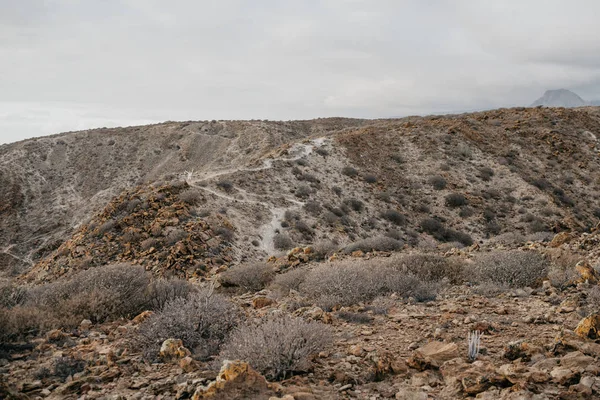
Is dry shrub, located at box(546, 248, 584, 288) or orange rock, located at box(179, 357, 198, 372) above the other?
orange rock, located at box(179, 357, 198, 372)

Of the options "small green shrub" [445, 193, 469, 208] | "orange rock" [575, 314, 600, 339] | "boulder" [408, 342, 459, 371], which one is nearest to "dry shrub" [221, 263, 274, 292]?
"boulder" [408, 342, 459, 371]

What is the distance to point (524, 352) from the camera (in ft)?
13.8

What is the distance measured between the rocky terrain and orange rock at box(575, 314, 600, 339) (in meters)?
0.02

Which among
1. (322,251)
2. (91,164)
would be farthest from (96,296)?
(91,164)

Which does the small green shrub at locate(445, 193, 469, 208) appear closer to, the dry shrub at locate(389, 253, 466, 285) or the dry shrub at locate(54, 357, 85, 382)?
the dry shrub at locate(389, 253, 466, 285)

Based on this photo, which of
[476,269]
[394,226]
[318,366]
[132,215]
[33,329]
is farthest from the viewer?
[394,226]

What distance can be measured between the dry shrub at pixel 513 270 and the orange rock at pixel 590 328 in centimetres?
304

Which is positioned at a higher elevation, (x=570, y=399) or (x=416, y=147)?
(x=416, y=147)

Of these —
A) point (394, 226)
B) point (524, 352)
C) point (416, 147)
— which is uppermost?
point (416, 147)

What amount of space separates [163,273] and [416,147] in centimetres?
2390

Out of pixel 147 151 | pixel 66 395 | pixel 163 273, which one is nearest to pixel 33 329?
pixel 66 395

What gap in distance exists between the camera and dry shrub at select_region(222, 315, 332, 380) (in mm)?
4031

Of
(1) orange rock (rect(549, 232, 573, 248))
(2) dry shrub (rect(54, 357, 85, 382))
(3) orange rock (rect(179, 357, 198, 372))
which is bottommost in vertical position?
(1) orange rock (rect(549, 232, 573, 248))

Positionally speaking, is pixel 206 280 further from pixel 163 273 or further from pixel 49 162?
pixel 49 162
